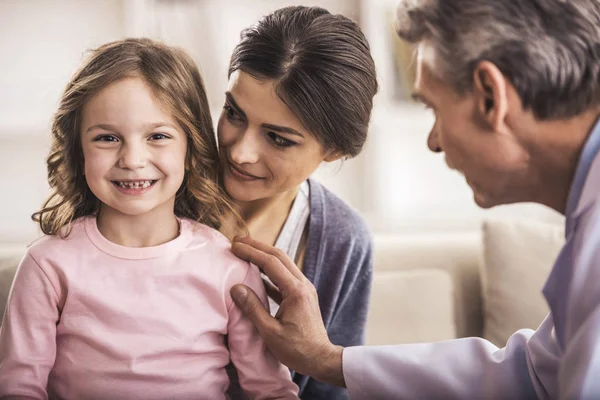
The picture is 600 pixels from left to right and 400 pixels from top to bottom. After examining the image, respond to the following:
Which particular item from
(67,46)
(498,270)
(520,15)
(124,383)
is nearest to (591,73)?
(520,15)

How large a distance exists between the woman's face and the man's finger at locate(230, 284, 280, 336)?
11.0 inches

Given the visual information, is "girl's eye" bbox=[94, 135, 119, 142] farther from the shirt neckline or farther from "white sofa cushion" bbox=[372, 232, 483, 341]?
"white sofa cushion" bbox=[372, 232, 483, 341]

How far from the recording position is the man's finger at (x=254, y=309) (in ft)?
4.77

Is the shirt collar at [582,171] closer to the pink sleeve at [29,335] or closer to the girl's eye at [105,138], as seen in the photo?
the girl's eye at [105,138]

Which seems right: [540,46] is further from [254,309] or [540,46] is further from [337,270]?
[337,270]

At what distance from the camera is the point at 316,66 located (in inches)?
63.3

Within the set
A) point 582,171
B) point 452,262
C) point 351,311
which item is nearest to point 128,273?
point 351,311

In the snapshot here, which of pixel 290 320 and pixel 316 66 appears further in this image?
pixel 316 66

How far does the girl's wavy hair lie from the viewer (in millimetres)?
1441

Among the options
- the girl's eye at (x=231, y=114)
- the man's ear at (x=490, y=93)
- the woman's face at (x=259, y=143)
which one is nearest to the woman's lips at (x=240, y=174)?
the woman's face at (x=259, y=143)

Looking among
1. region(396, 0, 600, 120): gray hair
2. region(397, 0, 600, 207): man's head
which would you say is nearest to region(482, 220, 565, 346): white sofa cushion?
region(397, 0, 600, 207): man's head

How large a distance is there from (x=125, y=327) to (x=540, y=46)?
0.88 m

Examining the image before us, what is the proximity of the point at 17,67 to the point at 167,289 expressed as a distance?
2027 millimetres

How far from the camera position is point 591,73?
3.79 ft
